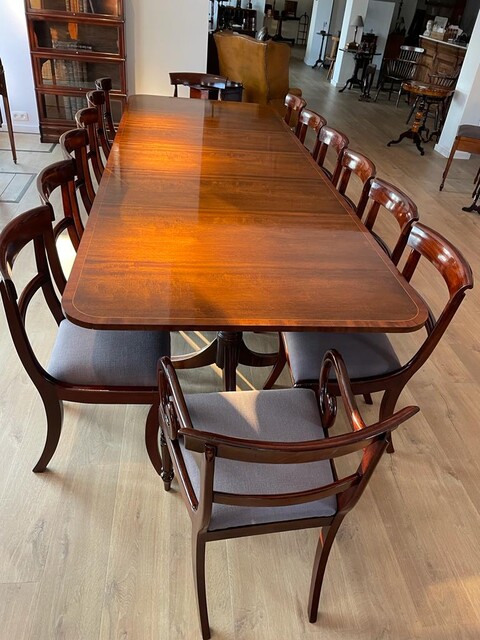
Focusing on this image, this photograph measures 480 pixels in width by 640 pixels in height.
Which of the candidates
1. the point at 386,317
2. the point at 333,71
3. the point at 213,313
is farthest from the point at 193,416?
the point at 333,71

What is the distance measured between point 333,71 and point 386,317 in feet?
30.8

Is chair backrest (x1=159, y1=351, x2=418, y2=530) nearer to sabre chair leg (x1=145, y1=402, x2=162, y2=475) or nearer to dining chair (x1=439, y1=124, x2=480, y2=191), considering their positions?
sabre chair leg (x1=145, y1=402, x2=162, y2=475)

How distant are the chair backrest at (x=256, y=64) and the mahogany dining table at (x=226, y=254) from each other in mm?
2865

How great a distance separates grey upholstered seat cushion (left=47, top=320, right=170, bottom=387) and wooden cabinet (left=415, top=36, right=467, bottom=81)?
7.14 m

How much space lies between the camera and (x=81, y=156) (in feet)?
6.85

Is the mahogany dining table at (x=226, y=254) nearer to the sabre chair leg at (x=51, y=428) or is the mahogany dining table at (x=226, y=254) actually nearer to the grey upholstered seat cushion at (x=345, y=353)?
the grey upholstered seat cushion at (x=345, y=353)

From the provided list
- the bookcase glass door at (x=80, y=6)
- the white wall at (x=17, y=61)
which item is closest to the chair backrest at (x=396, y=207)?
the bookcase glass door at (x=80, y=6)

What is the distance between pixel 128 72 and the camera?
4.45m

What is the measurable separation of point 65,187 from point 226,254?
0.72 meters

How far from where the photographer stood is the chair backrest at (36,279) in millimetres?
1186

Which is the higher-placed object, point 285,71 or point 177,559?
point 285,71

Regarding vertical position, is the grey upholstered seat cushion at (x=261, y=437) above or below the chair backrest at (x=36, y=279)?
below

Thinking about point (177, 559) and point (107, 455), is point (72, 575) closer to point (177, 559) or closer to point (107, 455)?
point (177, 559)

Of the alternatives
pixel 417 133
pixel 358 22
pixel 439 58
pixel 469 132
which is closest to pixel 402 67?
pixel 439 58
